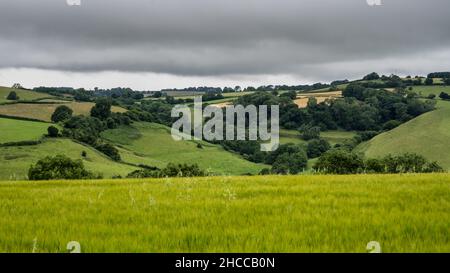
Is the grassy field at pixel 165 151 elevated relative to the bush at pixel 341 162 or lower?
lower

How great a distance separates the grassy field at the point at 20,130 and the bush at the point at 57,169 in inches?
2713

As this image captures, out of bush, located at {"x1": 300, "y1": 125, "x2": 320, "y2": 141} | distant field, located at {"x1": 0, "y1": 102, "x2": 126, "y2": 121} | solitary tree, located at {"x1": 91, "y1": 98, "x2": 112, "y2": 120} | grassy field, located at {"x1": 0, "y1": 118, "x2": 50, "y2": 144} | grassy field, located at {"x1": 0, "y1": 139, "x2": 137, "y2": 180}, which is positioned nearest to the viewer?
grassy field, located at {"x1": 0, "y1": 139, "x2": 137, "y2": 180}

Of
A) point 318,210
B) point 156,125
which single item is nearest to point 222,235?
point 318,210

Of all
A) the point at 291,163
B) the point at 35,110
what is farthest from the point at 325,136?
the point at 35,110

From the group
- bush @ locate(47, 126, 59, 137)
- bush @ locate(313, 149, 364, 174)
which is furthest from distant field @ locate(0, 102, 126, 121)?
bush @ locate(313, 149, 364, 174)

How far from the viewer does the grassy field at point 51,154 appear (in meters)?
107

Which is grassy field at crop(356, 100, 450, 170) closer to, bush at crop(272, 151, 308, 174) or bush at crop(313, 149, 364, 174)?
bush at crop(272, 151, 308, 174)

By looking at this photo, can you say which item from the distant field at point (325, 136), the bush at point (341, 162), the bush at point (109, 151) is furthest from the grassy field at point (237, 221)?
the distant field at point (325, 136)

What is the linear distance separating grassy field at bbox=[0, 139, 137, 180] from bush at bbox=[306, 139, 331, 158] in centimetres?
6696

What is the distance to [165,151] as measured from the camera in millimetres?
160125

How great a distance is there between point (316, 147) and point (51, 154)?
296 ft

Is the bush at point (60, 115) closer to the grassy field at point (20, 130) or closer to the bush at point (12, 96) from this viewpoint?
the grassy field at point (20, 130)

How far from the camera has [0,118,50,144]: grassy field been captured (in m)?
127
